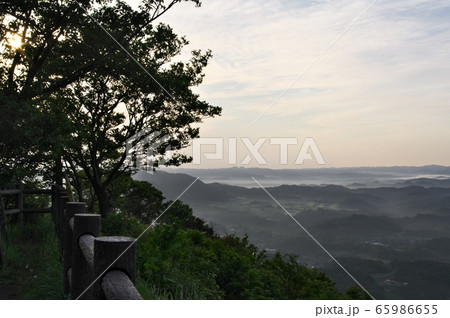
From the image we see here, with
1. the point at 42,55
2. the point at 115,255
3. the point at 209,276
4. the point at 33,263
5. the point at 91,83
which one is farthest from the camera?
the point at 91,83

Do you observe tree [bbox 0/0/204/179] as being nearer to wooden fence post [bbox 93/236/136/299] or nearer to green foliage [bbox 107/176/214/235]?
wooden fence post [bbox 93/236/136/299]

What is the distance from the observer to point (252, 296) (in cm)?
670

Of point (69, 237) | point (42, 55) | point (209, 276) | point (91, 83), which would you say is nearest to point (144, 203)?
point (91, 83)

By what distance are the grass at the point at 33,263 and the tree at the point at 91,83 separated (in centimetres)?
190

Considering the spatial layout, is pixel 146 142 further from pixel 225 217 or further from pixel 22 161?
pixel 22 161

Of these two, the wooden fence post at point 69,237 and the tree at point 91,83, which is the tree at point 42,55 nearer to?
the tree at point 91,83

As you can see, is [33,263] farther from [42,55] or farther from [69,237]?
[42,55]

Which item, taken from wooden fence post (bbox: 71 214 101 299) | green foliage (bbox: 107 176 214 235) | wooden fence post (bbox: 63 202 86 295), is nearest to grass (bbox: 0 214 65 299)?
wooden fence post (bbox: 63 202 86 295)

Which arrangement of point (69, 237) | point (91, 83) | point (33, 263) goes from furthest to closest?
point (91, 83) < point (33, 263) < point (69, 237)

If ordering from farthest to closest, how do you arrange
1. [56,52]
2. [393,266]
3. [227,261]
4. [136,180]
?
[136,180]
[393,266]
[56,52]
[227,261]

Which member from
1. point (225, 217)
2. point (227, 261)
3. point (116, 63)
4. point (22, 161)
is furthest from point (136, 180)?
point (227, 261)

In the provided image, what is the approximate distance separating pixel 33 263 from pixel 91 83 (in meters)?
12.8

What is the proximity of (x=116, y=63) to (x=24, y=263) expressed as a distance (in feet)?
21.6

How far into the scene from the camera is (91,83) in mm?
18812
